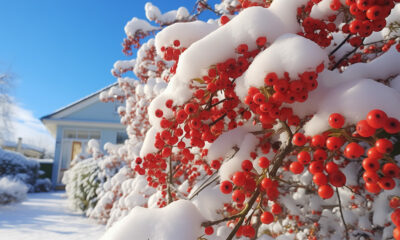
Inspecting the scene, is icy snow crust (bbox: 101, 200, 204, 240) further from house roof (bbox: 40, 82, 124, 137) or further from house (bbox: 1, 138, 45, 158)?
house (bbox: 1, 138, 45, 158)

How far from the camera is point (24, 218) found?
323 inches

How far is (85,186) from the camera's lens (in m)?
9.47

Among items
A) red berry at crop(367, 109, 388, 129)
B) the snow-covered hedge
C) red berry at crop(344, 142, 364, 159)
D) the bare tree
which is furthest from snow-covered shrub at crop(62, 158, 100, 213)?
the bare tree

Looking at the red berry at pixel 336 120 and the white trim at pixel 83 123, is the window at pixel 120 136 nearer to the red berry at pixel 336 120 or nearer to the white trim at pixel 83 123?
the white trim at pixel 83 123

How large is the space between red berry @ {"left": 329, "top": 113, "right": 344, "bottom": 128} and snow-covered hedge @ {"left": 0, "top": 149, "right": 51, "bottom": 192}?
661 inches

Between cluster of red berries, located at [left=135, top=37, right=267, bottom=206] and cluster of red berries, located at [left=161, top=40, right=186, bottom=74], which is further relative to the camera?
cluster of red berries, located at [left=161, top=40, right=186, bottom=74]

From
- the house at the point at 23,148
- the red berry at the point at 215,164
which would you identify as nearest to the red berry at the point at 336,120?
the red berry at the point at 215,164

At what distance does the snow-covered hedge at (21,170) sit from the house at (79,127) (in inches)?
51.7

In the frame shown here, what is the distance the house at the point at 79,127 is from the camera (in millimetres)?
17781

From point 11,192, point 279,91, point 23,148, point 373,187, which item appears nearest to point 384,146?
point 373,187

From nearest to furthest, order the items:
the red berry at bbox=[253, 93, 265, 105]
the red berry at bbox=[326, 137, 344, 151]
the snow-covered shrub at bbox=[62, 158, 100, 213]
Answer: the red berry at bbox=[326, 137, 344, 151]
the red berry at bbox=[253, 93, 265, 105]
the snow-covered shrub at bbox=[62, 158, 100, 213]

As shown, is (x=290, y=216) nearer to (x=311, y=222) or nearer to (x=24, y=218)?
(x=311, y=222)

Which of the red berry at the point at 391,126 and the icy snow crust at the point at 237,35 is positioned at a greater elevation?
the icy snow crust at the point at 237,35

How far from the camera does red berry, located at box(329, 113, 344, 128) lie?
3.36 ft
